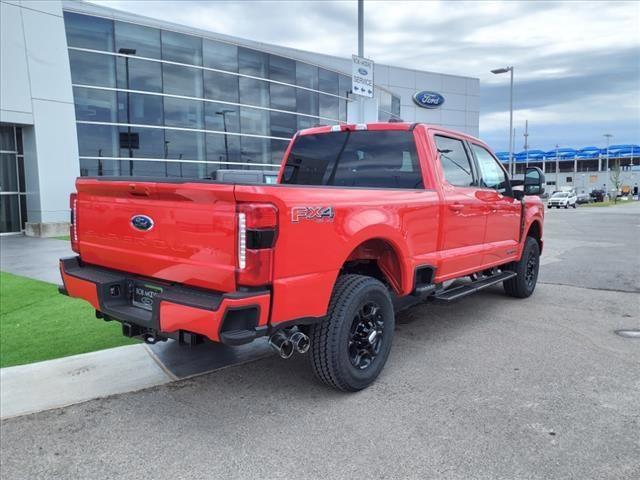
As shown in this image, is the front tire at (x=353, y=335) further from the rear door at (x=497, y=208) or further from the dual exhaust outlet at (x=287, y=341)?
the rear door at (x=497, y=208)

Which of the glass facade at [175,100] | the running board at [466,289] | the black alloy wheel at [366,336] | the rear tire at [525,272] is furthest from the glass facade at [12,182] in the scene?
the black alloy wheel at [366,336]

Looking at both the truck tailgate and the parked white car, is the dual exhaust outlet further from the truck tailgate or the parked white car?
the parked white car

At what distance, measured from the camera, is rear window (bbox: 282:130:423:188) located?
4.94 meters

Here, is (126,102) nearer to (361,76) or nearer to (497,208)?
(361,76)

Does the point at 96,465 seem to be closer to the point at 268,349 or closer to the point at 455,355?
the point at 268,349

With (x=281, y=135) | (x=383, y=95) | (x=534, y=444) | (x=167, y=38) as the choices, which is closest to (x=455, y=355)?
(x=534, y=444)

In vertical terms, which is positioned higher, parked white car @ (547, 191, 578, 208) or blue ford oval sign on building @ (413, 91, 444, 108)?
blue ford oval sign on building @ (413, 91, 444, 108)

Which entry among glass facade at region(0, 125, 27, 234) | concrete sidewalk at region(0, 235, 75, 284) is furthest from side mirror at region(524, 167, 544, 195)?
glass facade at region(0, 125, 27, 234)

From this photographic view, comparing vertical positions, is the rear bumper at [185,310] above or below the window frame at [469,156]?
below

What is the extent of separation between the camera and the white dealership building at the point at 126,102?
55.0 ft

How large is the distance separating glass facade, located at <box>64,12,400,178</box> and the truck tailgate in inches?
650

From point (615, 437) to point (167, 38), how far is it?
2166 cm

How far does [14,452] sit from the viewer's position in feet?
10.5

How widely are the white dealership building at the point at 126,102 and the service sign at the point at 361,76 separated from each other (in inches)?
13.2
